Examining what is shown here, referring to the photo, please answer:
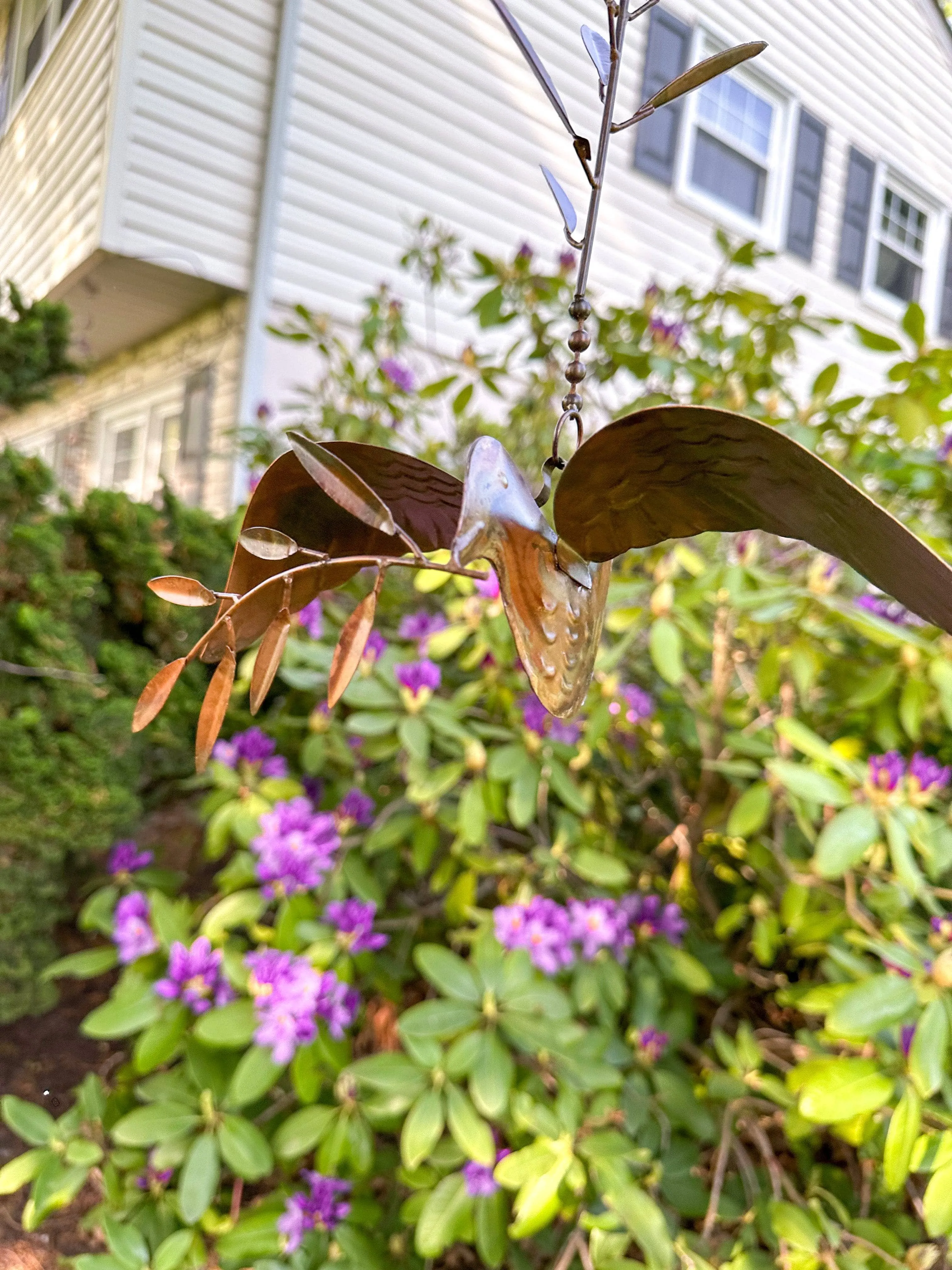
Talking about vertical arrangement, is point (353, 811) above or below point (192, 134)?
below

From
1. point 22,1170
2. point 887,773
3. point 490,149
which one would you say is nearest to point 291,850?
point 22,1170

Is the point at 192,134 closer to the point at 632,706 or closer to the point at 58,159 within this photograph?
the point at 58,159

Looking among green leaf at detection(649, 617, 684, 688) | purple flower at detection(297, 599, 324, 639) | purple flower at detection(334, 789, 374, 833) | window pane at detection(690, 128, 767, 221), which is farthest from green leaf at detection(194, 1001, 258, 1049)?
window pane at detection(690, 128, 767, 221)

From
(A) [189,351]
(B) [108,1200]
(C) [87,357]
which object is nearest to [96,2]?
(C) [87,357]

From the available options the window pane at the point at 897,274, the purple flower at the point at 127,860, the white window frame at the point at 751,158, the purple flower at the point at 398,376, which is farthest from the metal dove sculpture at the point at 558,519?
the window pane at the point at 897,274

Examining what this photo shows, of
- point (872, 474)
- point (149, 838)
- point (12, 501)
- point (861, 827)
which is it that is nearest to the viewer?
point (861, 827)

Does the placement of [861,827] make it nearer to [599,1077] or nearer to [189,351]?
[599,1077]

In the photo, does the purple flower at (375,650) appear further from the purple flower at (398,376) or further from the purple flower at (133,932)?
the purple flower at (398,376)
